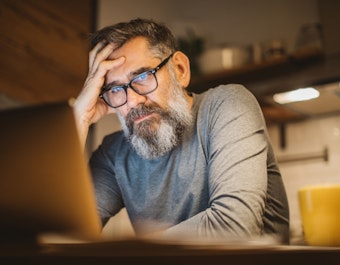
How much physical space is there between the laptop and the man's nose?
0.53 m

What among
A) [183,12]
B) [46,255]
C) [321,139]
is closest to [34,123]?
[46,255]

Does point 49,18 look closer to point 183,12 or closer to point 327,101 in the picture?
point 183,12

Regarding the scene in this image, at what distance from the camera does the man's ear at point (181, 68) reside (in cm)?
126

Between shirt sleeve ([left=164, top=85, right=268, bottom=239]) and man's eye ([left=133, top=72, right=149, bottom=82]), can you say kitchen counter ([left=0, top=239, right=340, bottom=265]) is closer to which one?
shirt sleeve ([left=164, top=85, right=268, bottom=239])

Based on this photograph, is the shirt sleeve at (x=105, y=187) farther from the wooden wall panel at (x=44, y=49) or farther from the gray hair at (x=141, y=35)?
the wooden wall panel at (x=44, y=49)

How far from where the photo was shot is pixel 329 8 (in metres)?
2.14

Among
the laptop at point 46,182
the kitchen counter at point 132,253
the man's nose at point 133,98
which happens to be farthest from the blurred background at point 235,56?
the kitchen counter at point 132,253

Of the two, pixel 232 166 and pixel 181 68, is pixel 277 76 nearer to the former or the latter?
pixel 181 68

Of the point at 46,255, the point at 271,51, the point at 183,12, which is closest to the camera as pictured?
the point at 46,255

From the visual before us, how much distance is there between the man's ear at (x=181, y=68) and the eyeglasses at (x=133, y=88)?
4 cm

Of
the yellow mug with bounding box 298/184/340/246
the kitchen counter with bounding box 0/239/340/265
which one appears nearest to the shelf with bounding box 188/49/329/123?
the yellow mug with bounding box 298/184/340/246

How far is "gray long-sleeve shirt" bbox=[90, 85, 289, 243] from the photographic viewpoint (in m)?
0.96

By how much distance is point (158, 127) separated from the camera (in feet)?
3.94

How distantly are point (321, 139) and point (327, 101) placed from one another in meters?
0.37
